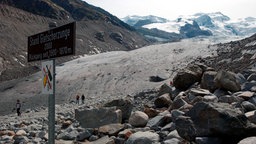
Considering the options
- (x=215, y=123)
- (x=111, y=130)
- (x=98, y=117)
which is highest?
(x=215, y=123)

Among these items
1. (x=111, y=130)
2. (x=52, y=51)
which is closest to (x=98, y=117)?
(x=111, y=130)

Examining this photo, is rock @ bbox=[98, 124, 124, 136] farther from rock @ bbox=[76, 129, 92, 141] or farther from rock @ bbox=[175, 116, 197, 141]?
rock @ bbox=[175, 116, 197, 141]

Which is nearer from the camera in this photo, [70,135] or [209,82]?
[70,135]

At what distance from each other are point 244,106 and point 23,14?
428ft

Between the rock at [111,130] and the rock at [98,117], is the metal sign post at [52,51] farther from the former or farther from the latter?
the rock at [98,117]

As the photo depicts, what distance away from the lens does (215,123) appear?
24.7ft

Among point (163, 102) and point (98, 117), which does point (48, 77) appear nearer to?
point (98, 117)

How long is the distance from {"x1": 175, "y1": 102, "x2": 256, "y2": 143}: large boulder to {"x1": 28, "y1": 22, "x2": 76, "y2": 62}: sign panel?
3.01m

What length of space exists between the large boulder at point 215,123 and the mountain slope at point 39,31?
74887 mm

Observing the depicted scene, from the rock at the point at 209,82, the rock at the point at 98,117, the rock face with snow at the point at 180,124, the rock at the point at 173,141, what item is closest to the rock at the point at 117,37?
the rock face with snow at the point at 180,124

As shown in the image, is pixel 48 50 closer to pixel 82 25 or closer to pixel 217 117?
pixel 217 117

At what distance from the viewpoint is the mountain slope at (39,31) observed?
90738 mm

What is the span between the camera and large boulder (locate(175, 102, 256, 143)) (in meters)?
7.41

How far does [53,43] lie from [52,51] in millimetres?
180
